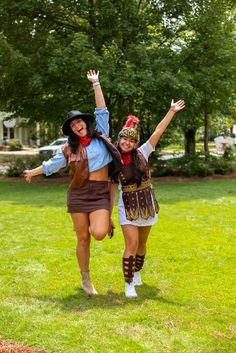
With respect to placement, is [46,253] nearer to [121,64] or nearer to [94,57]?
[94,57]

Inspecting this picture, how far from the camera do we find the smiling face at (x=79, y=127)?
5.13m

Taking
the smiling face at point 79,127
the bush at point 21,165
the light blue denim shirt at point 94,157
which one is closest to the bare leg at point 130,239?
the light blue denim shirt at point 94,157

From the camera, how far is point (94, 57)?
1606 cm

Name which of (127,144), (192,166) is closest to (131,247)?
(127,144)

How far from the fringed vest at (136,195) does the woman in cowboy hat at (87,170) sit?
16cm

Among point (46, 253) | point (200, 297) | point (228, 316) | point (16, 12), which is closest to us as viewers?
point (228, 316)

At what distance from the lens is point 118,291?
551 centimetres

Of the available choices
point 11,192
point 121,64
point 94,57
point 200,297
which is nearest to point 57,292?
point 200,297

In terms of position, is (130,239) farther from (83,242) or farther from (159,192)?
(159,192)

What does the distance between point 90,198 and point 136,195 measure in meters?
0.49

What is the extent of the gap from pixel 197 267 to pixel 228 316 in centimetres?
178

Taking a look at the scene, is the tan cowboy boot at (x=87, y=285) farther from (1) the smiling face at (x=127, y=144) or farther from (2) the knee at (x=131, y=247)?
(1) the smiling face at (x=127, y=144)

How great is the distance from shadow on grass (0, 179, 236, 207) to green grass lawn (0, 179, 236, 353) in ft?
9.27

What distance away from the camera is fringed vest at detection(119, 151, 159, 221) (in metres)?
5.23
